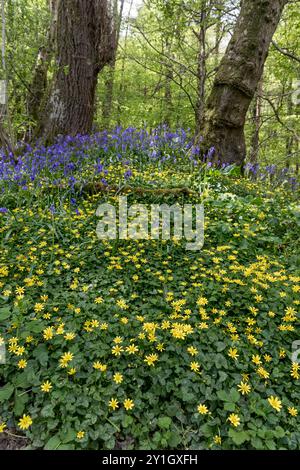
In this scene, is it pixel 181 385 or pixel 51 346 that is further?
pixel 51 346

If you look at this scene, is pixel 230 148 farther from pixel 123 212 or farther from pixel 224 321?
pixel 224 321

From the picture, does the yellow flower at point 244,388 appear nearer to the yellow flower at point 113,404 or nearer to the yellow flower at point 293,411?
the yellow flower at point 293,411

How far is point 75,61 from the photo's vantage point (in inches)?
217

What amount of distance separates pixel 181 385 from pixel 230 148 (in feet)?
13.5

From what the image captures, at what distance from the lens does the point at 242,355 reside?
1870mm

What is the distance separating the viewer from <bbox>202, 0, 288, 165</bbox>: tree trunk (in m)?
4.57

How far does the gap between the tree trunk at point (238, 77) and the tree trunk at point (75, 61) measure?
2222 mm

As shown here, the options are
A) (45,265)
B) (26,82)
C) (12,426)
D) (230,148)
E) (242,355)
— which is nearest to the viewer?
(12,426)

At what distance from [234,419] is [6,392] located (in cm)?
110

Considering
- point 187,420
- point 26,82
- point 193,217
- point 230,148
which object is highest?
point 26,82

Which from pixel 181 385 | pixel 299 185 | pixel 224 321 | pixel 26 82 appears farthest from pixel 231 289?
pixel 26 82

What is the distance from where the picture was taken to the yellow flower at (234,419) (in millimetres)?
1482

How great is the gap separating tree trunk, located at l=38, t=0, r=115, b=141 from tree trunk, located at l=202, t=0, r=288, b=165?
2222mm

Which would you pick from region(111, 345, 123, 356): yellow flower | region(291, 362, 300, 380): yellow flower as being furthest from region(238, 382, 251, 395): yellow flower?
region(111, 345, 123, 356): yellow flower
